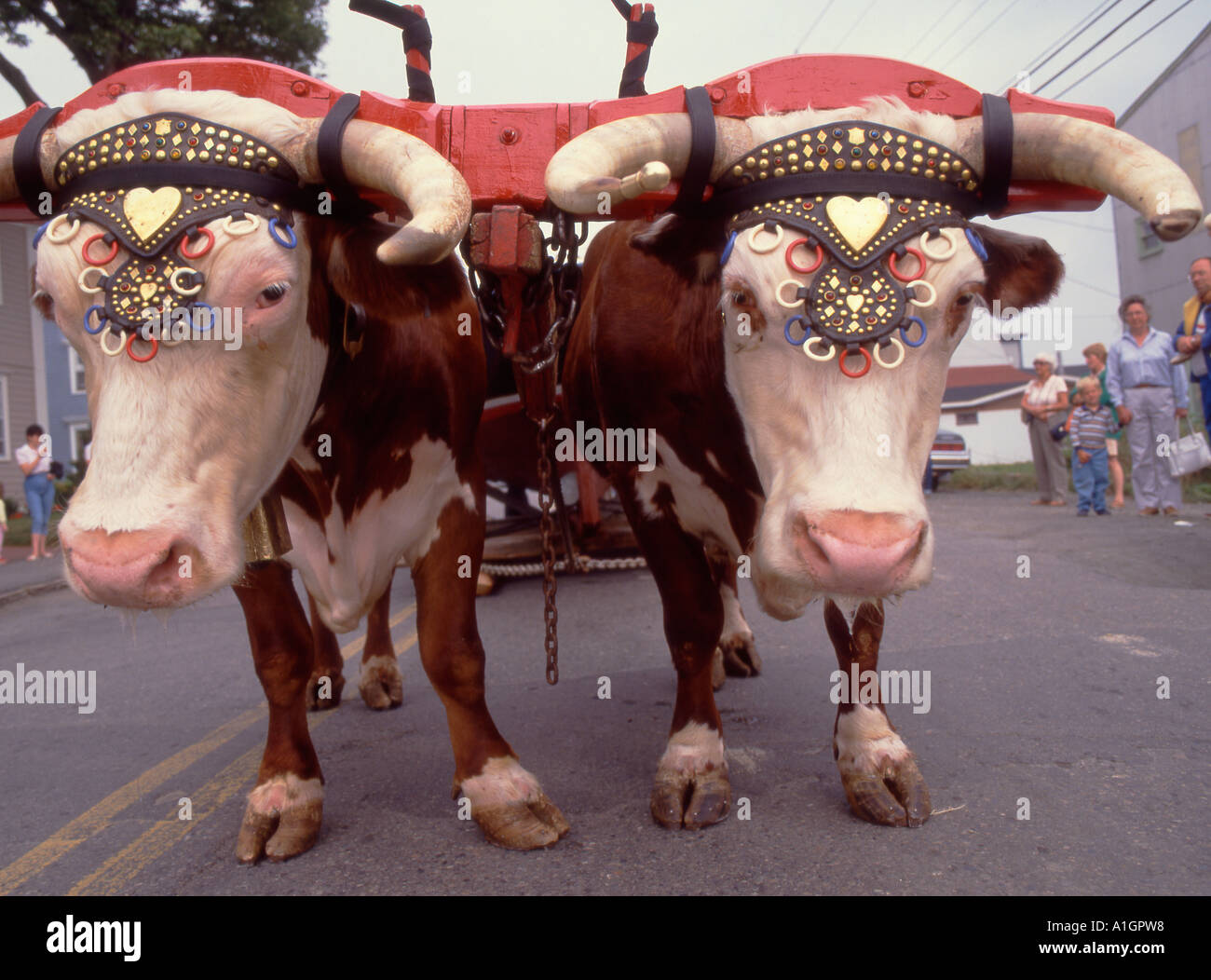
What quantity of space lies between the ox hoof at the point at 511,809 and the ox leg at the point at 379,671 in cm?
160

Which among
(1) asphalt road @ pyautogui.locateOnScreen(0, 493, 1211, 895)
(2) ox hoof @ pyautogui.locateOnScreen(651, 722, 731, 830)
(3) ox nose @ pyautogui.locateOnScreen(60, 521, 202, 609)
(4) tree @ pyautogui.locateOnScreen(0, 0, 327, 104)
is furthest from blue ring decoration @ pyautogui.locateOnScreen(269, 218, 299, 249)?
(4) tree @ pyautogui.locateOnScreen(0, 0, 327, 104)

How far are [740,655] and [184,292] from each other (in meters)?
3.13

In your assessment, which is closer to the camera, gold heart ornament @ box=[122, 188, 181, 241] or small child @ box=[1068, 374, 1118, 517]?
gold heart ornament @ box=[122, 188, 181, 241]

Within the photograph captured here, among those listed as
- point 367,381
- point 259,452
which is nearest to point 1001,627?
point 367,381

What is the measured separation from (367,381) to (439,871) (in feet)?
4.53

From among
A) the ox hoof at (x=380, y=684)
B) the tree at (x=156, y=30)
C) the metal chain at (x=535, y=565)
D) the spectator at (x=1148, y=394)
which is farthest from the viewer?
the tree at (x=156, y=30)

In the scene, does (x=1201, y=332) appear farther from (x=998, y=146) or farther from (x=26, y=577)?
(x=26, y=577)

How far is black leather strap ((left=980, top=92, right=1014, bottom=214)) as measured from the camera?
2240 millimetres

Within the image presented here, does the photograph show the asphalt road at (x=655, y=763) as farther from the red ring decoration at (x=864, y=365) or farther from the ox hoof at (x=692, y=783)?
the red ring decoration at (x=864, y=365)

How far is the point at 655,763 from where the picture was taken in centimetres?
327

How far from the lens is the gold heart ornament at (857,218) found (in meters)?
2.09

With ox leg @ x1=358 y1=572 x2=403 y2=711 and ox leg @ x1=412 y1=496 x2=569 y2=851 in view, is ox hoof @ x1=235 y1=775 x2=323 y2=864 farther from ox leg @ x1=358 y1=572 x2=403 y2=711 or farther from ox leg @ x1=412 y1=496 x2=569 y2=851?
ox leg @ x1=358 y1=572 x2=403 y2=711

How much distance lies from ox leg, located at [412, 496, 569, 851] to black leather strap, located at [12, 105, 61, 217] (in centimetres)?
136
